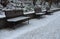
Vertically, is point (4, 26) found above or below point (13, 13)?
below

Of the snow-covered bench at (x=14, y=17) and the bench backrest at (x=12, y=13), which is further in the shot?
the bench backrest at (x=12, y=13)

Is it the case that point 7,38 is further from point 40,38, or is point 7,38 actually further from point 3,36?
point 40,38

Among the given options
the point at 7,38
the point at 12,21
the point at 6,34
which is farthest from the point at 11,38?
the point at 12,21

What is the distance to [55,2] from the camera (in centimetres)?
2909

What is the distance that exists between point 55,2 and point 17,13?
68.3 feet

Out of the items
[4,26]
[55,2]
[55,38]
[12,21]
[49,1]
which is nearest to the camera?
[55,38]

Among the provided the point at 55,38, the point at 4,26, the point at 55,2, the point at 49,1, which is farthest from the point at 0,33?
the point at 55,2

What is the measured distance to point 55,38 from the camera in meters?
5.90

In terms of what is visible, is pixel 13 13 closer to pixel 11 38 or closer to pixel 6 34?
pixel 6 34

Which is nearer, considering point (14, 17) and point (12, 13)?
point (12, 13)

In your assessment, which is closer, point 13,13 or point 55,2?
point 13,13

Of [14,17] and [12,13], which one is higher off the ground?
[12,13]

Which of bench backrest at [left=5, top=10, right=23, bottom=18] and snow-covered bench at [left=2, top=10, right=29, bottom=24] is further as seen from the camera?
bench backrest at [left=5, top=10, right=23, bottom=18]

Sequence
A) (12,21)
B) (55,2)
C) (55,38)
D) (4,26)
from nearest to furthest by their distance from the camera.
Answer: (55,38) → (12,21) → (4,26) → (55,2)
